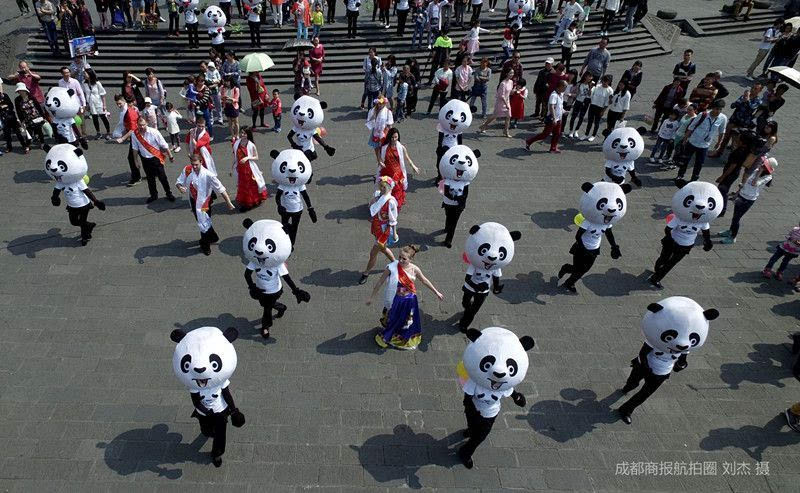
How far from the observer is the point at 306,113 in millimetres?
10266

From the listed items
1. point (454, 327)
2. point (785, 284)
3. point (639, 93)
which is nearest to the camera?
point (454, 327)

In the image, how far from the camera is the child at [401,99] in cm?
1426

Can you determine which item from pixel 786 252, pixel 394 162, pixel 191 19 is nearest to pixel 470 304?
pixel 394 162

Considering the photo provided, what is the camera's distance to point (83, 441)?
617 cm

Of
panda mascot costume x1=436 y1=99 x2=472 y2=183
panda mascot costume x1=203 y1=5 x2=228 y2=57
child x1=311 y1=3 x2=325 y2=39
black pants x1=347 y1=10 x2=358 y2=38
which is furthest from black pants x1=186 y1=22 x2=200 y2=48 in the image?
panda mascot costume x1=436 y1=99 x2=472 y2=183

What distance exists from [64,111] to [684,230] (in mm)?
12302

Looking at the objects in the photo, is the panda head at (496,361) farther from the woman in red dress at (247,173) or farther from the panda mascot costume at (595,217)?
the woman in red dress at (247,173)

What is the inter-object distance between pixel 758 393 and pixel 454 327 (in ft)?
13.7

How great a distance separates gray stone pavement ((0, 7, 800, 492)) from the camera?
6023 millimetres

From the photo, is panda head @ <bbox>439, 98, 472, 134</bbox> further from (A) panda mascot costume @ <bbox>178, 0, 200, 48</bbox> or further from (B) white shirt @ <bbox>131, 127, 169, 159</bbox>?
(A) panda mascot costume @ <bbox>178, 0, 200, 48</bbox>

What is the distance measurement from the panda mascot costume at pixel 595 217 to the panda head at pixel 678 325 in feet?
7.18

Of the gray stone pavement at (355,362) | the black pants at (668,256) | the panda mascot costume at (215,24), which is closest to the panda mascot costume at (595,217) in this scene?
the gray stone pavement at (355,362)

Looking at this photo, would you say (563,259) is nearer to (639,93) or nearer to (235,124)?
(235,124)

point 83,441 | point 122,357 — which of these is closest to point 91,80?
point 122,357
